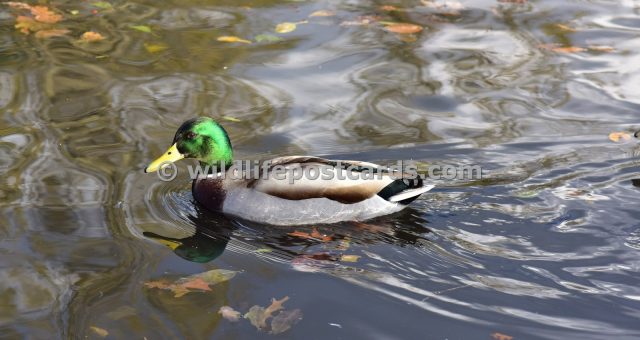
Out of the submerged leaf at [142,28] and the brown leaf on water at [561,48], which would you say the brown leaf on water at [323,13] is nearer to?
the submerged leaf at [142,28]

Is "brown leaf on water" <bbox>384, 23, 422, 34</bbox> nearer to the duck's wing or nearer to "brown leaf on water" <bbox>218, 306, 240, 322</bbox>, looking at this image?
the duck's wing

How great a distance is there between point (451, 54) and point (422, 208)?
3403 mm

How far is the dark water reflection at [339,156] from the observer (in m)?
5.34

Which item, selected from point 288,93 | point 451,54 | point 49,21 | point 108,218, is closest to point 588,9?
point 451,54

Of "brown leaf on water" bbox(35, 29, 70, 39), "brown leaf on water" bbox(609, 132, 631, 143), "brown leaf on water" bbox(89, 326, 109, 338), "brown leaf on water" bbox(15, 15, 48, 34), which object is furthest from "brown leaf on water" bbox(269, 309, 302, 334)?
"brown leaf on water" bbox(15, 15, 48, 34)

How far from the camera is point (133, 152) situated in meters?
7.48

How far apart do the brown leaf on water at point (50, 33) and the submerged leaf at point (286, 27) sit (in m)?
2.29

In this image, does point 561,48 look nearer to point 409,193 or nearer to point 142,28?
point 409,193

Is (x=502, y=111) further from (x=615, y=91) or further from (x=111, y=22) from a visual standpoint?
(x=111, y=22)

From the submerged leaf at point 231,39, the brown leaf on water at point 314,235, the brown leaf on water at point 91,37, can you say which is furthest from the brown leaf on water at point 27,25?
the brown leaf on water at point 314,235

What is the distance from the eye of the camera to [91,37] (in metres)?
9.83

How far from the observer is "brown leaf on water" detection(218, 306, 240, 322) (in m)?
5.22

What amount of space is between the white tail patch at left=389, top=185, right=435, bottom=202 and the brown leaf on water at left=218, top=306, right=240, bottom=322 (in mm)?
1775

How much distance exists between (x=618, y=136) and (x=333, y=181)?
2765 mm
